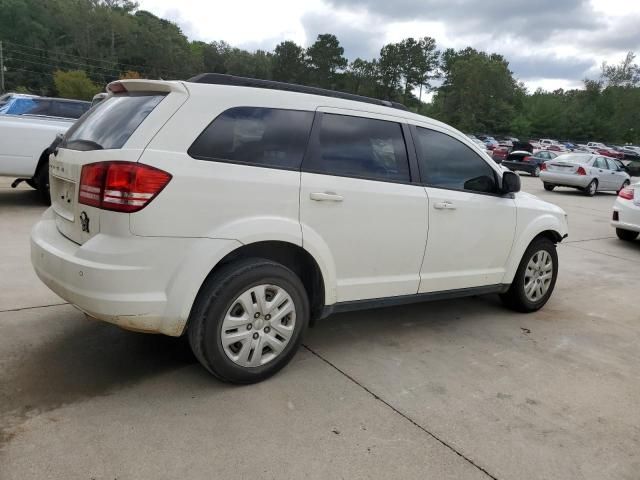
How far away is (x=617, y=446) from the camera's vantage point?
2824 mm

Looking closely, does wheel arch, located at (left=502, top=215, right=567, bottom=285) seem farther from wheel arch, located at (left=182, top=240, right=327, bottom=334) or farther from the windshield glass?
the windshield glass

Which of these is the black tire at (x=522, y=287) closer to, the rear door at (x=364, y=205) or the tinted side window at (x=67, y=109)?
the rear door at (x=364, y=205)

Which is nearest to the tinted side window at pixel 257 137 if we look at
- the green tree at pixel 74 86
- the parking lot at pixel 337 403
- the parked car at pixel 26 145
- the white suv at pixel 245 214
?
the white suv at pixel 245 214

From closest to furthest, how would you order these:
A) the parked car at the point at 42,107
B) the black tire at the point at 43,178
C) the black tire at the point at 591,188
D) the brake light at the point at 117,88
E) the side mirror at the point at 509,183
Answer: the brake light at the point at 117,88
the side mirror at the point at 509,183
the black tire at the point at 43,178
the parked car at the point at 42,107
the black tire at the point at 591,188

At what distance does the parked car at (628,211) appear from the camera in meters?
8.89

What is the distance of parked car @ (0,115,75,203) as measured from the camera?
7750mm

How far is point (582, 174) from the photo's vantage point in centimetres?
1786

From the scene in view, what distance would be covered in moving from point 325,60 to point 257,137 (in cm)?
11799

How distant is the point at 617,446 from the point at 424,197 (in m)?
1.93

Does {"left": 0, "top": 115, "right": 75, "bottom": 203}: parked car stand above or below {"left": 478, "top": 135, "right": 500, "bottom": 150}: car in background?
below

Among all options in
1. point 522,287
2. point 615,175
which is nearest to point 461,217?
point 522,287

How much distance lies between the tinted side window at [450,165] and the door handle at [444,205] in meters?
0.14

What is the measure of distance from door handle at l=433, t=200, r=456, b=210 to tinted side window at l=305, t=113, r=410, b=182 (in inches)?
12.1

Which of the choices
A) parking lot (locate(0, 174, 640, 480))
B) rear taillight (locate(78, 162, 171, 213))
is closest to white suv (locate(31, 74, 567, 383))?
rear taillight (locate(78, 162, 171, 213))
